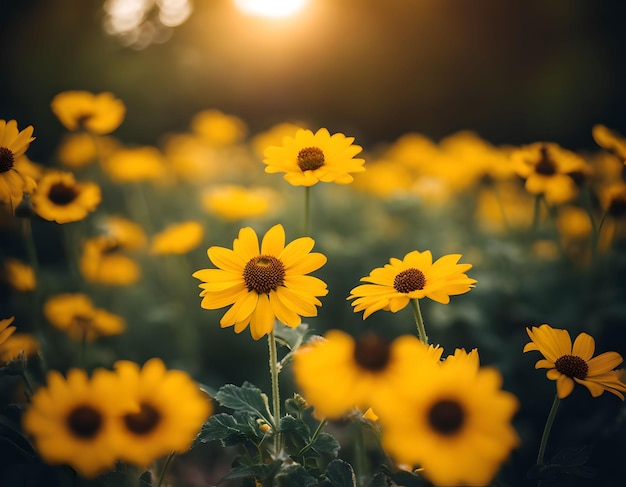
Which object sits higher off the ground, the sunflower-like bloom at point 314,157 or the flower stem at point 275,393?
the sunflower-like bloom at point 314,157

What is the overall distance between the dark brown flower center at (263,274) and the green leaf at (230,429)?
272 millimetres

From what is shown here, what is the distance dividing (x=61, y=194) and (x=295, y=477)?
1.15m

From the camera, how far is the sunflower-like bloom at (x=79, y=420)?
0.83 m

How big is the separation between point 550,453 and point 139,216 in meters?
2.79

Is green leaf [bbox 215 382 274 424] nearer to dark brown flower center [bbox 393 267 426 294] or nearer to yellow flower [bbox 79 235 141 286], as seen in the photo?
dark brown flower center [bbox 393 267 426 294]

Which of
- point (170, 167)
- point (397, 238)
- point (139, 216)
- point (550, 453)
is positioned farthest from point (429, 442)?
point (170, 167)

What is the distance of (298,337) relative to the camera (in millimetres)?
1268

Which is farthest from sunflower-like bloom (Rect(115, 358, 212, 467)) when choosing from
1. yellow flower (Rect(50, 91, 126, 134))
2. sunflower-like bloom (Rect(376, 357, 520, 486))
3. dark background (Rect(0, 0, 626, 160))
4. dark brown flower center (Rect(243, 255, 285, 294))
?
dark background (Rect(0, 0, 626, 160))

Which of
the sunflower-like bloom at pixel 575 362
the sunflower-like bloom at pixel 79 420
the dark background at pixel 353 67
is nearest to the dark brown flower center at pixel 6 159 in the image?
the sunflower-like bloom at pixel 79 420

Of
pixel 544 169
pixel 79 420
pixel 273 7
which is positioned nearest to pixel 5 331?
pixel 79 420

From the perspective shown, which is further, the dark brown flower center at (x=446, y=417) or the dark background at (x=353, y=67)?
the dark background at (x=353, y=67)

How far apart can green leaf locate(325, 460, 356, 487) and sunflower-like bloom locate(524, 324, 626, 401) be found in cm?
43

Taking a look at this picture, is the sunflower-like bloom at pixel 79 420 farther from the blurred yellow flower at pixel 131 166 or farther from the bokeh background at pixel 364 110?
the blurred yellow flower at pixel 131 166

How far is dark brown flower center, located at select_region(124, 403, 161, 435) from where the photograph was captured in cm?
90
